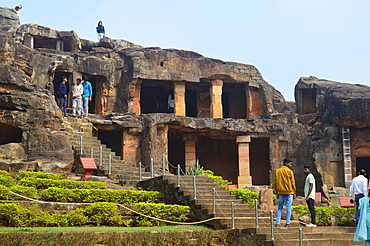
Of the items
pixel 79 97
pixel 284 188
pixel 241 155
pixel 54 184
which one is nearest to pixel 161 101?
pixel 241 155

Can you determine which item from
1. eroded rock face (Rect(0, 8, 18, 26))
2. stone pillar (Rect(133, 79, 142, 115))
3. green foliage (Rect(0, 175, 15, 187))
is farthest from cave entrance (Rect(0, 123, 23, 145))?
eroded rock face (Rect(0, 8, 18, 26))

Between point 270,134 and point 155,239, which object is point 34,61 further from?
point 155,239

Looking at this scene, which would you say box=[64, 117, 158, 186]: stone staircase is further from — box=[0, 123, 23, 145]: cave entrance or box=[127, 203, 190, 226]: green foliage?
box=[127, 203, 190, 226]: green foliage

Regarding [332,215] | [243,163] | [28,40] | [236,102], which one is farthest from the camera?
[236,102]

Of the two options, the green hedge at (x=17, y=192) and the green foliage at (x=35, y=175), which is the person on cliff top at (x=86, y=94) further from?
the green hedge at (x=17, y=192)

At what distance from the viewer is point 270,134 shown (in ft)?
88.6

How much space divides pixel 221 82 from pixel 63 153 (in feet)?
43.0

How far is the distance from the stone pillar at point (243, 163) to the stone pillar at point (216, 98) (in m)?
2.17

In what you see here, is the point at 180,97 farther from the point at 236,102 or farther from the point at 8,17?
the point at 8,17

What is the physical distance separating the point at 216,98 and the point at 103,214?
1681 centimetres

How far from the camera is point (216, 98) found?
28.7m

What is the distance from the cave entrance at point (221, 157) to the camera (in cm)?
3078

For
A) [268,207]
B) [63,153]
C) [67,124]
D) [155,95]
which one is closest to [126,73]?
[155,95]

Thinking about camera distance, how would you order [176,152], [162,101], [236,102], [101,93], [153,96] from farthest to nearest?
[236,102], [153,96], [162,101], [176,152], [101,93]
